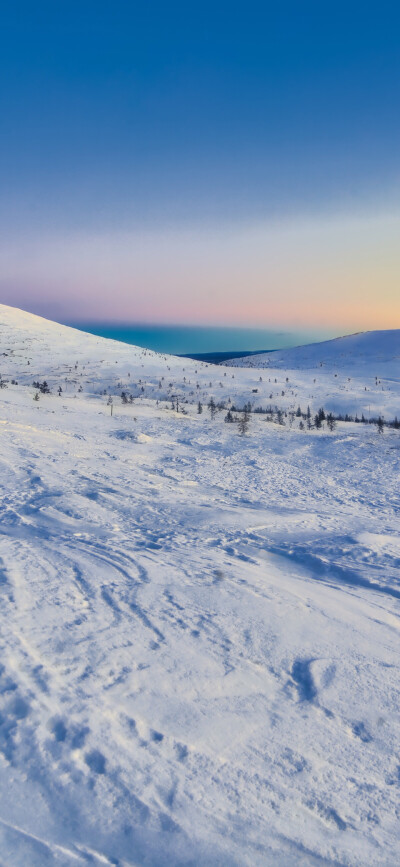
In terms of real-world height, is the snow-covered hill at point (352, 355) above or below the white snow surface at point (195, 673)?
above

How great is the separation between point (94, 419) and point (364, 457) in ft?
37.6

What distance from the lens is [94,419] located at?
20859 mm

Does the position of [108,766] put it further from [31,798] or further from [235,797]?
[235,797]

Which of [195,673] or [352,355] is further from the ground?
[352,355]

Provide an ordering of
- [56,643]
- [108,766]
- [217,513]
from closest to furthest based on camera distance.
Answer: [108,766] < [56,643] < [217,513]

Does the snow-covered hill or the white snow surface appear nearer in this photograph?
the white snow surface

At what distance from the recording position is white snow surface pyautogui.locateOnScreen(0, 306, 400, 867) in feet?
9.23

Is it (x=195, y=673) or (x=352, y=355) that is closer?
(x=195, y=673)

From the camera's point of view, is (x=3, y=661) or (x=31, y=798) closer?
(x=31, y=798)

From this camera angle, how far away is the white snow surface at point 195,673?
2812 mm

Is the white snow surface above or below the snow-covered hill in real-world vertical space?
→ below

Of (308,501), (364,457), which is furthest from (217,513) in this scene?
(364,457)

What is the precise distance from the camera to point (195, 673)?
4141mm

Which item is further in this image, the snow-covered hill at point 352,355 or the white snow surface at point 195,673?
the snow-covered hill at point 352,355
